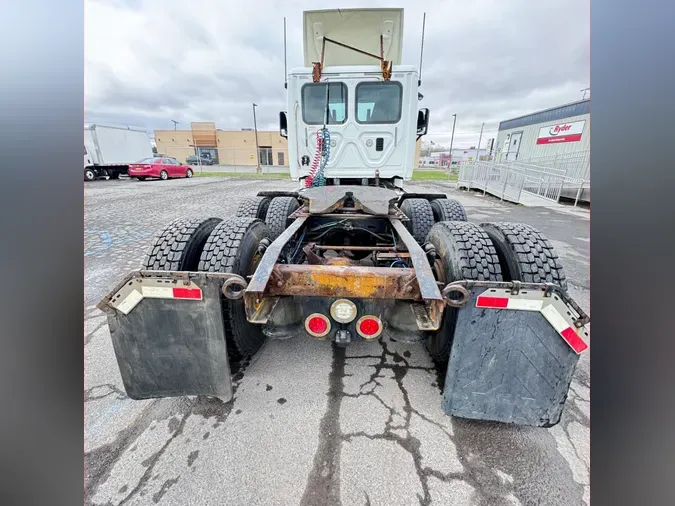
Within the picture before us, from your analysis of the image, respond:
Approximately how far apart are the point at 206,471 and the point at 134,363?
807 millimetres

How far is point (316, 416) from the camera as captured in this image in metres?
2.03

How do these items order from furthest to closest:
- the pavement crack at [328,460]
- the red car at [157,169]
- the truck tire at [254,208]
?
the red car at [157,169] < the truck tire at [254,208] < the pavement crack at [328,460]

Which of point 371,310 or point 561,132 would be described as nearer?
Result: point 371,310

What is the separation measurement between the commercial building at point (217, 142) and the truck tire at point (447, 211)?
4697 centimetres

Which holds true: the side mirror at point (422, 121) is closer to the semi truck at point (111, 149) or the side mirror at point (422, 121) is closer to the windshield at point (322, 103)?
the windshield at point (322, 103)

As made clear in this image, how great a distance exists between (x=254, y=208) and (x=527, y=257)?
3557mm

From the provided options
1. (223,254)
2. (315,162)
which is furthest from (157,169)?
(223,254)

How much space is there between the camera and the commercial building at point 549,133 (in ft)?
51.9

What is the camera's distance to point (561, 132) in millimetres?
→ 17188

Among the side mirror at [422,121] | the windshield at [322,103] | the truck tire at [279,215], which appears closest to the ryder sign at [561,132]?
the side mirror at [422,121]

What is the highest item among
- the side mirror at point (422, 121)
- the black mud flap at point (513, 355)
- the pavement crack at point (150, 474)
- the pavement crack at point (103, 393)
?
the side mirror at point (422, 121)

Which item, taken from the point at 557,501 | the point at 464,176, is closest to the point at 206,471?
the point at 557,501

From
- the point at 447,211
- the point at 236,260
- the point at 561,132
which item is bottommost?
the point at 236,260

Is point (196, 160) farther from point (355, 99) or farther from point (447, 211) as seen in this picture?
point (447, 211)
